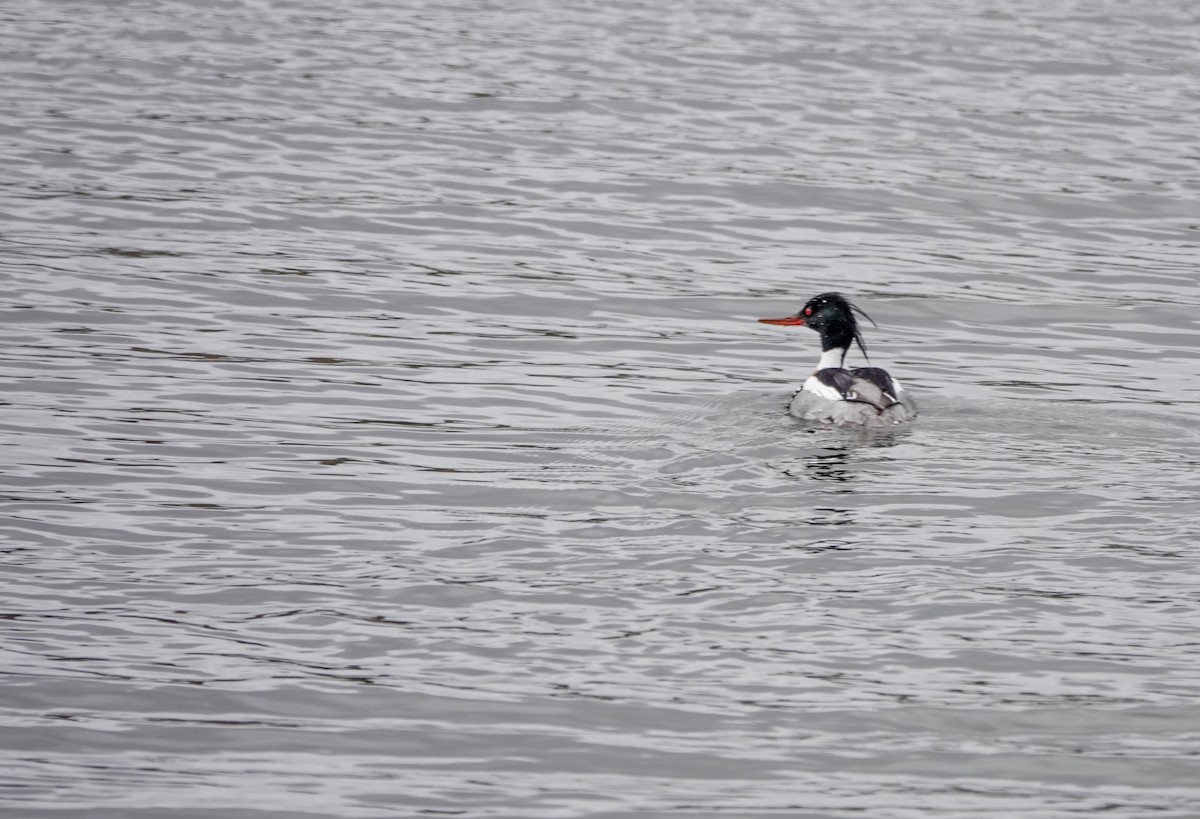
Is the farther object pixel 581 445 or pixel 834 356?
pixel 834 356

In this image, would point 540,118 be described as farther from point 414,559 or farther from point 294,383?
point 414,559

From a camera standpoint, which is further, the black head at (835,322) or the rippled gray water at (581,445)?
the black head at (835,322)

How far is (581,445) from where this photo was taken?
37.9 feet

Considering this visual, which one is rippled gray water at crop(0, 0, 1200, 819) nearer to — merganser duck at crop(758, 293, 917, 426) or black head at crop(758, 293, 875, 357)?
merganser duck at crop(758, 293, 917, 426)

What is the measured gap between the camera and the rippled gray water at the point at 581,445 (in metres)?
7.30

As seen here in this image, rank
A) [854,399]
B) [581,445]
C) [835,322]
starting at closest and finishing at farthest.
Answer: [581,445] < [854,399] < [835,322]

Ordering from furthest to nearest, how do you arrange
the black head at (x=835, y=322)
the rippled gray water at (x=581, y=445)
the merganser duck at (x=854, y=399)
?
the black head at (x=835, y=322)
the merganser duck at (x=854, y=399)
the rippled gray water at (x=581, y=445)

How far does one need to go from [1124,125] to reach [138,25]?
45.1 ft

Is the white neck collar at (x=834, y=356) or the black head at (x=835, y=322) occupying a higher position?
the black head at (x=835, y=322)

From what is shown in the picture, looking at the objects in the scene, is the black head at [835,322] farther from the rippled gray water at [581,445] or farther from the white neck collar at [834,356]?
the rippled gray water at [581,445]

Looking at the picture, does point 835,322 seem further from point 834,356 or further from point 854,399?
point 854,399

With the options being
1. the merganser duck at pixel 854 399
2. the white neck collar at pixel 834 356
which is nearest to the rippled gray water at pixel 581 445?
the merganser duck at pixel 854 399

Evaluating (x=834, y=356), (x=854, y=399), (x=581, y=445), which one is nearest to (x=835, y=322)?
(x=834, y=356)

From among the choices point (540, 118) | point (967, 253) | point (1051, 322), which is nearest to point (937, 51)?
point (540, 118)
